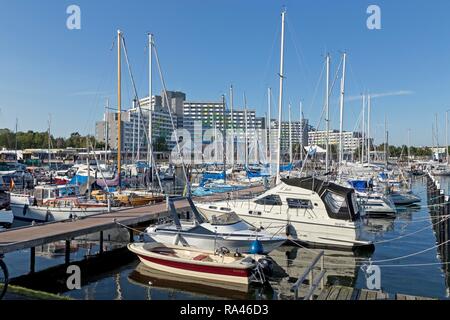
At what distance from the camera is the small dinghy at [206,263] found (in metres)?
15.2

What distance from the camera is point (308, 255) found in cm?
2067

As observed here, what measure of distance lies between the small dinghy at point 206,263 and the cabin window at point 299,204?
6.82 metres

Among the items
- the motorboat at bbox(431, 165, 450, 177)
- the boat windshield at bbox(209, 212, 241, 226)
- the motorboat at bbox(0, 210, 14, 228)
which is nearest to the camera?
the boat windshield at bbox(209, 212, 241, 226)

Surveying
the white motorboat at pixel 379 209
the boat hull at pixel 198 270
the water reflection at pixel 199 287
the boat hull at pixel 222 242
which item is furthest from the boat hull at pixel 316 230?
the white motorboat at pixel 379 209

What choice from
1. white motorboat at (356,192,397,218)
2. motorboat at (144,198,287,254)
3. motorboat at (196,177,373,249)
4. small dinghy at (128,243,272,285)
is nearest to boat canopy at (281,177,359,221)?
motorboat at (196,177,373,249)

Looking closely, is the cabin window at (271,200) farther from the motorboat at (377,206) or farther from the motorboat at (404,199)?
the motorboat at (404,199)

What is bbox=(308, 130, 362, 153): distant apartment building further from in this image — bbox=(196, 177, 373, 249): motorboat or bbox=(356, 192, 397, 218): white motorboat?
bbox=(196, 177, 373, 249): motorboat

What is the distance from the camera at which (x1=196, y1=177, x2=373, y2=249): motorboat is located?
21.3 meters

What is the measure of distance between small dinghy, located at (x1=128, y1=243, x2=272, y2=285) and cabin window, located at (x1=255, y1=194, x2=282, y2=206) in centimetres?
693

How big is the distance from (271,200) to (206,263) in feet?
27.9

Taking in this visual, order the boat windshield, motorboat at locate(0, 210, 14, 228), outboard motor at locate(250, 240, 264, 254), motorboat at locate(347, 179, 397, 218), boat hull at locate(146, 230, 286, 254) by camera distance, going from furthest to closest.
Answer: motorboat at locate(347, 179, 397, 218)
motorboat at locate(0, 210, 14, 228)
the boat windshield
boat hull at locate(146, 230, 286, 254)
outboard motor at locate(250, 240, 264, 254)

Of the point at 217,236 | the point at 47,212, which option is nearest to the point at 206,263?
the point at 217,236
